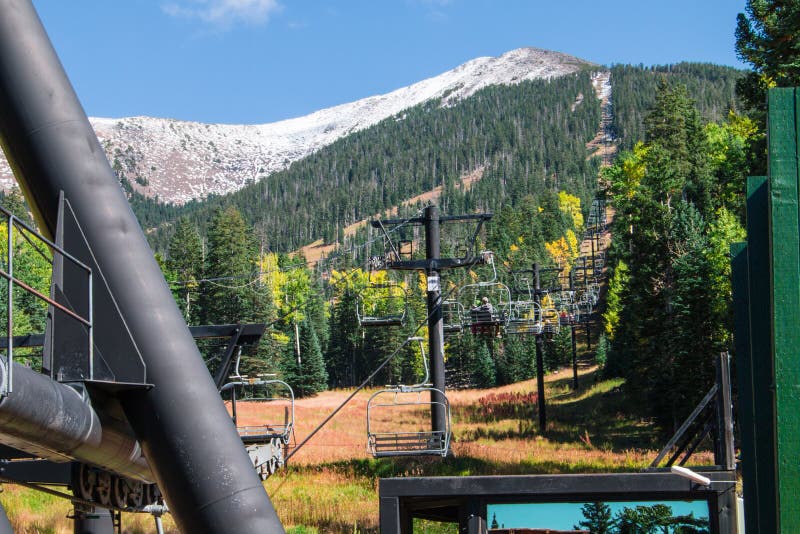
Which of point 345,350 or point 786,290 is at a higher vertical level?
point 786,290

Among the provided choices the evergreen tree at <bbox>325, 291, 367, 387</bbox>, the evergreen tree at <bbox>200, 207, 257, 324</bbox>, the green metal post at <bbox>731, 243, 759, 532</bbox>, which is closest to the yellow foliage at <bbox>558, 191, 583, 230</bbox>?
the evergreen tree at <bbox>325, 291, 367, 387</bbox>

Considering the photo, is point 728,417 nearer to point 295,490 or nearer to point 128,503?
point 128,503

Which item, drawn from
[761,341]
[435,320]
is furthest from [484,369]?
[761,341]

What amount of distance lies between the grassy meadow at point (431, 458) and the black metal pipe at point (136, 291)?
5.14 meters

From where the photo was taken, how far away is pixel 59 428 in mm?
4699

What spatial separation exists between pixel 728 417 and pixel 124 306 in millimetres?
5994

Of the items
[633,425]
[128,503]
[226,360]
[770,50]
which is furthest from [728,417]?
[633,425]

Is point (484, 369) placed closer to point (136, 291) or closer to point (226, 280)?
point (226, 280)

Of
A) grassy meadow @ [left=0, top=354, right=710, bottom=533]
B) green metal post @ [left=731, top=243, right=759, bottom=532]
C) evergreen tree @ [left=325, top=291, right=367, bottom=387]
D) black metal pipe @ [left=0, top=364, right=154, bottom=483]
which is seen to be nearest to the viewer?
black metal pipe @ [left=0, top=364, right=154, bottom=483]

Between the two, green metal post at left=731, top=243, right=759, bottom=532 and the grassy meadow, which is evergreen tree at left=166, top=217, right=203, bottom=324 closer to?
the grassy meadow

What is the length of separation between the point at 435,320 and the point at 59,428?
1806 centimetres

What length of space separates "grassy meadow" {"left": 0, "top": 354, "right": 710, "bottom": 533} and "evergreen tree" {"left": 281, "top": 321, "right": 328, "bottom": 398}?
23.2m

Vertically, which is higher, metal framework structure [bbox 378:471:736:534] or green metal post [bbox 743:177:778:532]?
green metal post [bbox 743:177:778:532]

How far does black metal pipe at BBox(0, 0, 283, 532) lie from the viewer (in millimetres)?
4961
